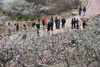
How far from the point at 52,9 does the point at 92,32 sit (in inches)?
512

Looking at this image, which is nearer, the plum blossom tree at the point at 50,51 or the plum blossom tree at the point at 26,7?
the plum blossom tree at the point at 50,51

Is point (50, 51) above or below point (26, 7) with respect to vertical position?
below

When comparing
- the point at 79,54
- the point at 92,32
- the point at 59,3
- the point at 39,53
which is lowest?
the point at 79,54

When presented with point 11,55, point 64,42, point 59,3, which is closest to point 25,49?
point 11,55

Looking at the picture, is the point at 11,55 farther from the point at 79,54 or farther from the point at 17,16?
the point at 17,16

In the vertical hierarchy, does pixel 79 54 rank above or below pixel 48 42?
below

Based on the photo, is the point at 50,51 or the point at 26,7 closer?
the point at 50,51

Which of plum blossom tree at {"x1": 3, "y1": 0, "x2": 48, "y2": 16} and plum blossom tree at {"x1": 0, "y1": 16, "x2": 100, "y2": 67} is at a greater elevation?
plum blossom tree at {"x1": 3, "y1": 0, "x2": 48, "y2": 16}

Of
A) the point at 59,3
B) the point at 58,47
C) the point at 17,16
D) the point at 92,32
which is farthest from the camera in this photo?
the point at 59,3

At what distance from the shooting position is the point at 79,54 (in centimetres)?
973

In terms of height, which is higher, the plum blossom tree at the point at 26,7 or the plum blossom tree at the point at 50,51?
the plum blossom tree at the point at 26,7

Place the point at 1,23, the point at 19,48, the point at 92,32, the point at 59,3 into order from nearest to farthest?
the point at 19,48, the point at 92,32, the point at 1,23, the point at 59,3

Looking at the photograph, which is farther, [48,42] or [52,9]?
[52,9]

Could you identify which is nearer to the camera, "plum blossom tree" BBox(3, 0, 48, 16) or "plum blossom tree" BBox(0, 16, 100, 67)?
"plum blossom tree" BBox(0, 16, 100, 67)
